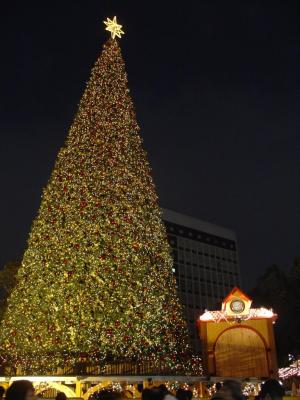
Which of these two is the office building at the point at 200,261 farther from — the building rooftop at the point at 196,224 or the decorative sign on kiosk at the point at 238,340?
the decorative sign on kiosk at the point at 238,340

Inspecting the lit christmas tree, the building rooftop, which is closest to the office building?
the building rooftop

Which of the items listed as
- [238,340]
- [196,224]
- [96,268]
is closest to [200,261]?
[196,224]

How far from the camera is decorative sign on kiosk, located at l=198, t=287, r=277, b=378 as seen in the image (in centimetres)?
2116

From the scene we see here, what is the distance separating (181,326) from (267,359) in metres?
5.17

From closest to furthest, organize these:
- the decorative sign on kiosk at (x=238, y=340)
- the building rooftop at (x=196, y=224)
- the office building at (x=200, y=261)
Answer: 1. the decorative sign on kiosk at (x=238, y=340)
2. the office building at (x=200, y=261)
3. the building rooftop at (x=196, y=224)

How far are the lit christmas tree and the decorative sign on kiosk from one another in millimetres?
3419

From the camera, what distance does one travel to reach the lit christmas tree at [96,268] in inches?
662

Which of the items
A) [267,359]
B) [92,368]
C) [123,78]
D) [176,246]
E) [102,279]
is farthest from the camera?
[176,246]

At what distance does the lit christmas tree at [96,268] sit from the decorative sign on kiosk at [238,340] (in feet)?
11.2

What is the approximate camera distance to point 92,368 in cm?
1633

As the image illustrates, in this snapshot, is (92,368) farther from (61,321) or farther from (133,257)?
(133,257)

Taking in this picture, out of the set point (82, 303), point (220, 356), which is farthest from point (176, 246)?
point (82, 303)

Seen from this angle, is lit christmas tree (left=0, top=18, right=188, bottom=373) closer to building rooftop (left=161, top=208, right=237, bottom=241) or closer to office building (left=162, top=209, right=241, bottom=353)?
office building (left=162, top=209, right=241, bottom=353)

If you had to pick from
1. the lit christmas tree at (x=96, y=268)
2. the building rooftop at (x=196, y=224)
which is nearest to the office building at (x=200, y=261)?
the building rooftop at (x=196, y=224)
